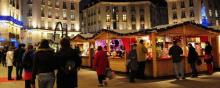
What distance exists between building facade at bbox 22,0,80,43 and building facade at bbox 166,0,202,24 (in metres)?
24.1

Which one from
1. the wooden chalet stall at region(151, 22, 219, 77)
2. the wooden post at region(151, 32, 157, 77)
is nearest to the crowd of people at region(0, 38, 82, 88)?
the wooden post at region(151, 32, 157, 77)

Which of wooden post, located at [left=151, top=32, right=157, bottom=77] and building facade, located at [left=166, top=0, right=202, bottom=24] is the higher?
building facade, located at [left=166, top=0, right=202, bottom=24]

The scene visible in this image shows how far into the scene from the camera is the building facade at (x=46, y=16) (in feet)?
232

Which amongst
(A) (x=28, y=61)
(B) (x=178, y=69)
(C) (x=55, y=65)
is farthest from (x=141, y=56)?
(C) (x=55, y=65)

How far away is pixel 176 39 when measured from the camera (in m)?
17.3

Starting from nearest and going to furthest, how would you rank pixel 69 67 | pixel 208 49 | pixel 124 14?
pixel 69 67, pixel 208 49, pixel 124 14

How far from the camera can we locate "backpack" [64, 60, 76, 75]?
7.37m

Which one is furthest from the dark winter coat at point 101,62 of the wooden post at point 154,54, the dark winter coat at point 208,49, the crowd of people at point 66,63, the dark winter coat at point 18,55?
the dark winter coat at point 208,49

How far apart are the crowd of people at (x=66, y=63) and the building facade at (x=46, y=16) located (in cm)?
5101

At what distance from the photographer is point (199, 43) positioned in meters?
18.8

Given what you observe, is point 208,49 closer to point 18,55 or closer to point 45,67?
point 18,55

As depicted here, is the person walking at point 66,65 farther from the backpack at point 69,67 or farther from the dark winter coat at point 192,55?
the dark winter coat at point 192,55

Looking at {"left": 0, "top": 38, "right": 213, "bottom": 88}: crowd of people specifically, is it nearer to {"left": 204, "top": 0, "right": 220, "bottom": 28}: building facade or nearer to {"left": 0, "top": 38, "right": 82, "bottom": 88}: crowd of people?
{"left": 0, "top": 38, "right": 82, "bottom": 88}: crowd of people

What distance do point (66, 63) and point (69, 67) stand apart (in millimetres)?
130
